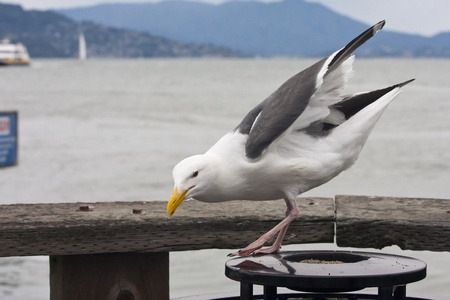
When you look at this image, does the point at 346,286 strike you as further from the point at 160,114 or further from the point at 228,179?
the point at 160,114

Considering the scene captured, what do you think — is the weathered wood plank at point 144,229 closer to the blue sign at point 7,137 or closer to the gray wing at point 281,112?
the gray wing at point 281,112

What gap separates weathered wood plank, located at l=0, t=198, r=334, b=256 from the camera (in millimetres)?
3914

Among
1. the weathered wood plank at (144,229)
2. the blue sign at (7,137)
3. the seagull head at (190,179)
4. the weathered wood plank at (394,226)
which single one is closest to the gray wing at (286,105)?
the seagull head at (190,179)

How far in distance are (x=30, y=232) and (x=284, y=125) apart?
4.23 feet

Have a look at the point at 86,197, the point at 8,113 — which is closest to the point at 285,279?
the point at 8,113

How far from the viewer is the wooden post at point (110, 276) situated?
4.14 metres

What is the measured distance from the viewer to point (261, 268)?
128 inches

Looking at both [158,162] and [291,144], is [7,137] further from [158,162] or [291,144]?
[158,162]

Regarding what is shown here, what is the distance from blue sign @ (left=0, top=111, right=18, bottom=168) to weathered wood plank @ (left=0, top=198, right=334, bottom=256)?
5.24 m

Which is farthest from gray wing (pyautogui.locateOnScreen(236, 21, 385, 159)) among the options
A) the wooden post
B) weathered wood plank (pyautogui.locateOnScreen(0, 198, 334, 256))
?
the wooden post

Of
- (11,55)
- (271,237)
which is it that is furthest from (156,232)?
(11,55)

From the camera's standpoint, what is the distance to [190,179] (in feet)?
11.0

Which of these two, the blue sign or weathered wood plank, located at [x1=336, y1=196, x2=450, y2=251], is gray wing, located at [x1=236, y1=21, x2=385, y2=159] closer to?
weathered wood plank, located at [x1=336, y1=196, x2=450, y2=251]

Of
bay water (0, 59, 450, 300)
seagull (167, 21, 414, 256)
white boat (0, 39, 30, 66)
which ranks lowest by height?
bay water (0, 59, 450, 300)
